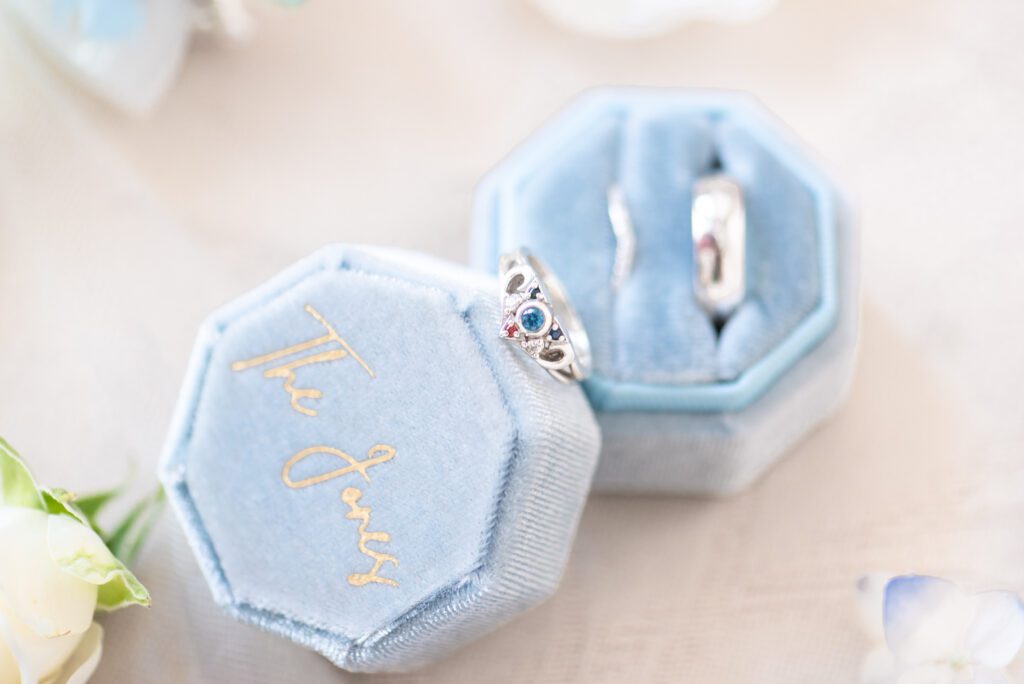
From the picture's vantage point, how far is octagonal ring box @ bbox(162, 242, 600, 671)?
1.89ft

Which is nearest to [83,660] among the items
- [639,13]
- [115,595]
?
[115,595]

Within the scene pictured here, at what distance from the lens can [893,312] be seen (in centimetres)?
79

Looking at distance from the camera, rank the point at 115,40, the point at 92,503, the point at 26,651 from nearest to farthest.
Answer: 1. the point at 26,651
2. the point at 92,503
3. the point at 115,40

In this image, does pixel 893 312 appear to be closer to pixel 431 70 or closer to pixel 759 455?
pixel 759 455

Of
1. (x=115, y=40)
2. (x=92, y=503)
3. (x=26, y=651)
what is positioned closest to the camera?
(x=26, y=651)

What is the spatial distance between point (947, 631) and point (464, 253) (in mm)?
428

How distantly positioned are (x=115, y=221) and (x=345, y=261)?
0.29 m

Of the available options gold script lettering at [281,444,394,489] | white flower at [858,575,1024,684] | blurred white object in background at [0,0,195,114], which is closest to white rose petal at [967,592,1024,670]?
white flower at [858,575,1024,684]

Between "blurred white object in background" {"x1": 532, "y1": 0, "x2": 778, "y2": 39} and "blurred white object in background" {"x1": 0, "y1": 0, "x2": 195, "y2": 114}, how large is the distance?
11.9 inches

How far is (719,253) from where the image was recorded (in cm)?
67

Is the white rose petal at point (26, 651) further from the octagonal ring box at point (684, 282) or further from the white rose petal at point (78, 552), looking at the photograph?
the octagonal ring box at point (684, 282)

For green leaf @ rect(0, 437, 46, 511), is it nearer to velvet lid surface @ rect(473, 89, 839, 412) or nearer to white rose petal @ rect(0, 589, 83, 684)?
white rose petal @ rect(0, 589, 83, 684)

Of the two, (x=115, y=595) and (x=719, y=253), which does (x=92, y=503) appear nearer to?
(x=115, y=595)

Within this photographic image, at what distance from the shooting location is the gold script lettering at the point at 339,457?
1.96 ft
